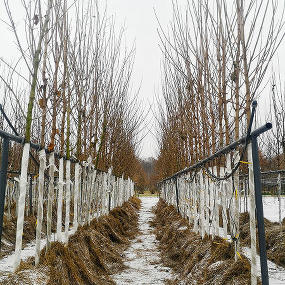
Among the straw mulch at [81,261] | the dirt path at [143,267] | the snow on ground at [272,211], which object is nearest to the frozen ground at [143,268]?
the dirt path at [143,267]

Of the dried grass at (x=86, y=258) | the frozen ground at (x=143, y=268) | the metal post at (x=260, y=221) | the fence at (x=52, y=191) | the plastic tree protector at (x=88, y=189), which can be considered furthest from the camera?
the plastic tree protector at (x=88, y=189)

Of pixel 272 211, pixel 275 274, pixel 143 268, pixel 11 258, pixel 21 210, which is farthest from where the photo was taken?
pixel 272 211

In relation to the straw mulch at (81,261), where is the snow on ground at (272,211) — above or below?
below

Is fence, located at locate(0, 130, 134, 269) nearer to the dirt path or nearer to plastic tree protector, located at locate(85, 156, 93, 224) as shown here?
plastic tree protector, located at locate(85, 156, 93, 224)

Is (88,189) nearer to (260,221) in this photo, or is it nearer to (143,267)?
(143,267)

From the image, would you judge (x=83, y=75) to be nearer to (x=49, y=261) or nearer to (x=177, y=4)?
(x=177, y=4)

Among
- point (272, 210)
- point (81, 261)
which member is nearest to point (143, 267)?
point (81, 261)

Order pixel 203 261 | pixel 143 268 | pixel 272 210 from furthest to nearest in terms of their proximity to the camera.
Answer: pixel 272 210, pixel 143 268, pixel 203 261

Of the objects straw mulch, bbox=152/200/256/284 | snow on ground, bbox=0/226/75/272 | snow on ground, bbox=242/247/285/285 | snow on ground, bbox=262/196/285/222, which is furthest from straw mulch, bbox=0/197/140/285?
snow on ground, bbox=262/196/285/222

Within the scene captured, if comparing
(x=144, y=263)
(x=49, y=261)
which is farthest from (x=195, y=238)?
(x=49, y=261)

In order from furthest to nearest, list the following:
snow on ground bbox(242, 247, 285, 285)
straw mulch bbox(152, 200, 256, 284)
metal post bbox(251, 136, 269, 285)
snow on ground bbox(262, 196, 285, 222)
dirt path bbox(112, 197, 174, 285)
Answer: snow on ground bbox(262, 196, 285, 222) < dirt path bbox(112, 197, 174, 285) < snow on ground bbox(242, 247, 285, 285) < straw mulch bbox(152, 200, 256, 284) < metal post bbox(251, 136, 269, 285)

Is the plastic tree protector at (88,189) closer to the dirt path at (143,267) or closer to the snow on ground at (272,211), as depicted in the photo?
the dirt path at (143,267)

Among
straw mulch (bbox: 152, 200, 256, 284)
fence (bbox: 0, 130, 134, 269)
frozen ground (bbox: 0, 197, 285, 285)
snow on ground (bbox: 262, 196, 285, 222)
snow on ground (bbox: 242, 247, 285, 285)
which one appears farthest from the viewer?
snow on ground (bbox: 262, 196, 285, 222)

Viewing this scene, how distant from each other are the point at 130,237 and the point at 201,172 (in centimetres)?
323
